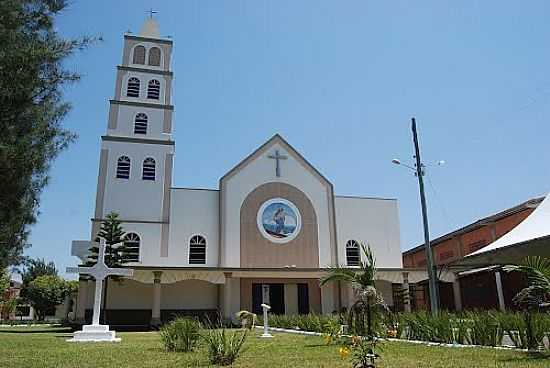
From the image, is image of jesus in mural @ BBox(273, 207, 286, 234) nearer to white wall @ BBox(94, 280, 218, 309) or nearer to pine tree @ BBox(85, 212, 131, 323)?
white wall @ BBox(94, 280, 218, 309)

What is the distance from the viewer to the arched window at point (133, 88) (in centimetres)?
2855

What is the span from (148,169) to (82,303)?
25.2ft

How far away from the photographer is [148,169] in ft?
88.2

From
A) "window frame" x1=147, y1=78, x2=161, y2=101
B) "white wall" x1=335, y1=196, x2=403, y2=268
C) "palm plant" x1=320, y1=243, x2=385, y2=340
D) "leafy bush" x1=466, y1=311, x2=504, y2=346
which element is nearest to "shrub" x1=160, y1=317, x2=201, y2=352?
"palm plant" x1=320, y1=243, x2=385, y2=340

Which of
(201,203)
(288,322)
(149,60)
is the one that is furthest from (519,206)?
(149,60)

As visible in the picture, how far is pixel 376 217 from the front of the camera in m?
29.2

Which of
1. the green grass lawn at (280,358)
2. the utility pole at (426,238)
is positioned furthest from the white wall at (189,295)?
the green grass lawn at (280,358)

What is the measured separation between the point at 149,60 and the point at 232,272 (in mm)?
14159

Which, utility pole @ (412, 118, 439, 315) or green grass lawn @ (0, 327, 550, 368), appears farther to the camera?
utility pole @ (412, 118, 439, 315)

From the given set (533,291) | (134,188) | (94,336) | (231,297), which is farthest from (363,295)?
(134,188)

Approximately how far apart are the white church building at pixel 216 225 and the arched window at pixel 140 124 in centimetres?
6

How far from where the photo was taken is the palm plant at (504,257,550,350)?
854cm

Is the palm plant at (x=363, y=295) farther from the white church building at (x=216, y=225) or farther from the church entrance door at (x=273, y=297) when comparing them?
the church entrance door at (x=273, y=297)

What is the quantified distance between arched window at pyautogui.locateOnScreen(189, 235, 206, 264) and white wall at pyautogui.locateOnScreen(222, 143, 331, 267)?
1233mm
